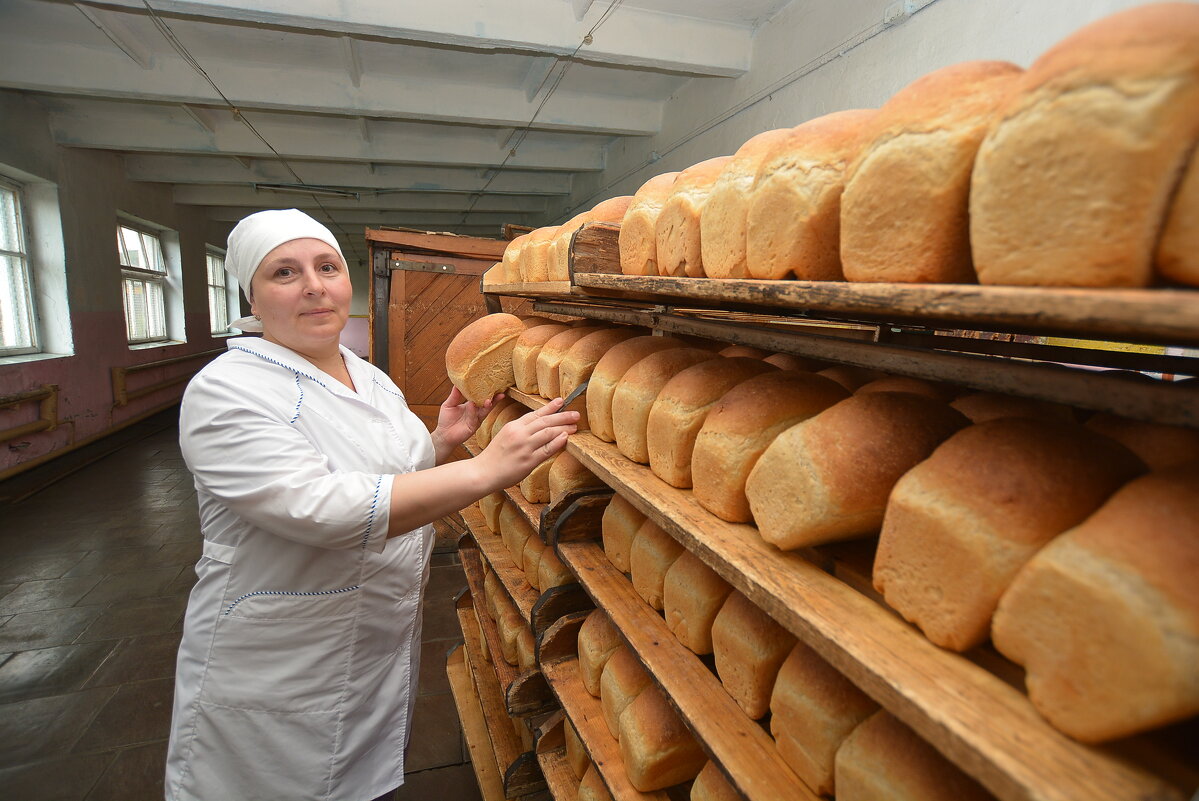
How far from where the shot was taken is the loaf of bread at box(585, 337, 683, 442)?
1606 millimetres

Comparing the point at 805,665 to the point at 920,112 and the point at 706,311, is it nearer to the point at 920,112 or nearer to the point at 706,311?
the point at 920,112

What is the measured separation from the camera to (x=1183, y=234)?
0.52 m

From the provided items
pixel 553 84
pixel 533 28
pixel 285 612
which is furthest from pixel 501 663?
pixel 553 84

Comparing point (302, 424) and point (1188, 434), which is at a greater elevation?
point (1188, 434)

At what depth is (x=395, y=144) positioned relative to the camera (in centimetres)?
630

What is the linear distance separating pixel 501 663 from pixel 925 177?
2465mm

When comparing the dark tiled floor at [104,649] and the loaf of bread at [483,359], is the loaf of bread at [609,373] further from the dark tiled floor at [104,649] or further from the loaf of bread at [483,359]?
the dark tiled floor at [104,649]

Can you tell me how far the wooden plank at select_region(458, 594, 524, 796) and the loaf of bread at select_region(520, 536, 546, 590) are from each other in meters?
0.67

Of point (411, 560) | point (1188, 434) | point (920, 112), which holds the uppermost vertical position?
point (920, 112)

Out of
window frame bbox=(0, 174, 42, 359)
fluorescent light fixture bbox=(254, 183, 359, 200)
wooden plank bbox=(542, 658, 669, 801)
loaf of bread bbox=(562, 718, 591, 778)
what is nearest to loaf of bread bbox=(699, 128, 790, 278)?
wooden plank bbox=(542, 658, 669, 801)

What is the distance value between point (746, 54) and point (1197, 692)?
4.04 m

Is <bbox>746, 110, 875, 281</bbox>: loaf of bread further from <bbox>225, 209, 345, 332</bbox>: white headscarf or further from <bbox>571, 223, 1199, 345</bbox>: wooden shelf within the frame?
<bbox>225, 209, 345, 332</bbox>: white headscarf

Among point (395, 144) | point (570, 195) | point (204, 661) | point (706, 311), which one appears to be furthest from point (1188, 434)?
point (570, 195)

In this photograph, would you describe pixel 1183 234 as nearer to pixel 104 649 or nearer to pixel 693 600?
pixel 693 600
